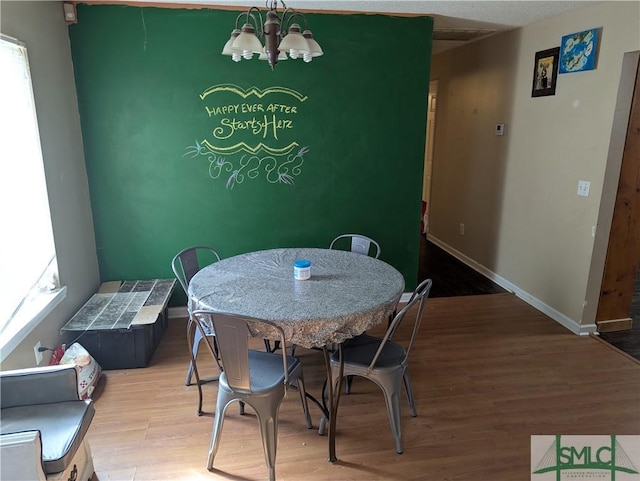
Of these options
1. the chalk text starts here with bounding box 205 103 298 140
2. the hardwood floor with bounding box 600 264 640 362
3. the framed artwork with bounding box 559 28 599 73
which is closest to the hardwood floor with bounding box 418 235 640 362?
the hardwood floor with bounding box 600 264 640 362

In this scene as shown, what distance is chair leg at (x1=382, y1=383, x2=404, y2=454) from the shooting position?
222 centimetres

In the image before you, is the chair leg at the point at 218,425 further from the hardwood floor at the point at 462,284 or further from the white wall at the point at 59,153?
the hardwood floor at the point at 462,284

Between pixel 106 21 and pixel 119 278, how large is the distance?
1989mm

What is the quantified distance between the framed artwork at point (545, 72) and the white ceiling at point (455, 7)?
0.96 ft

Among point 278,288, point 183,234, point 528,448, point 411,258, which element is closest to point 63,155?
point 183,234

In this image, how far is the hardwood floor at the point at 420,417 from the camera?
7.07ft

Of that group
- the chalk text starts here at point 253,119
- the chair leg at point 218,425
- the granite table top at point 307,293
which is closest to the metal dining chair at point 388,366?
the granite table top at point 307,293

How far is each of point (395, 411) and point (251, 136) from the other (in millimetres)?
2363

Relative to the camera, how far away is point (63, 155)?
3045 millimetres

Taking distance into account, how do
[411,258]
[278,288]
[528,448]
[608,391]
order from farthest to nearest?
[411,258] → [608,391] → [278,288] → [528,448]

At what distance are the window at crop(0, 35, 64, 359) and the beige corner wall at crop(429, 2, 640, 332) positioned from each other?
381 cm

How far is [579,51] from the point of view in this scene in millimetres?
3305

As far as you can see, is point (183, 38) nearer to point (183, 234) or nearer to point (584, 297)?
point (183, 234)

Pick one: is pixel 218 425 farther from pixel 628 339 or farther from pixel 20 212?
pixel 628 339
